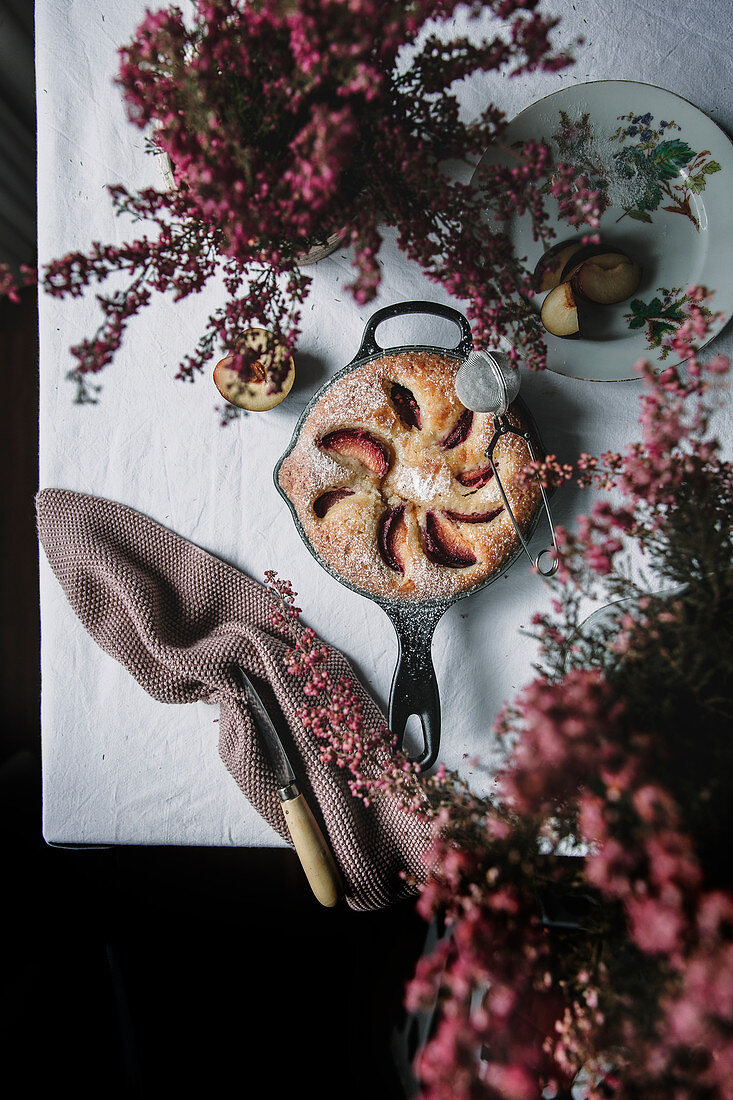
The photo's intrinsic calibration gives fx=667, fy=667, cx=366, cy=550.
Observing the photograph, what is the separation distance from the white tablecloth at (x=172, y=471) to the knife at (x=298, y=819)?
0.27 ft

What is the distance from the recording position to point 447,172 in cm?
86

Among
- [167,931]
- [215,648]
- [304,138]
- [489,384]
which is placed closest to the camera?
[304,138]

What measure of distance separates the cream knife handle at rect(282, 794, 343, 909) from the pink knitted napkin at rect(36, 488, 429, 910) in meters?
0.02

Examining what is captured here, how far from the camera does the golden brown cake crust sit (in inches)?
31.8

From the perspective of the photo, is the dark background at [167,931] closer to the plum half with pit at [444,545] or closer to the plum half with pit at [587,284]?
the plum half with pit at [444,545]

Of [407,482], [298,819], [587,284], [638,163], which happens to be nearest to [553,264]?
[587,284]

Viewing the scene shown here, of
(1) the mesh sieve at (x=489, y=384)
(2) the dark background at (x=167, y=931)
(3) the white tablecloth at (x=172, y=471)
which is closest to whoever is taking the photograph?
(1) the mesh sieve at (x=489, y=384)

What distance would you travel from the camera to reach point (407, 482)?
2.70 ft

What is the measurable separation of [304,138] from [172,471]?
53 cm

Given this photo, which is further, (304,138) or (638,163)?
(638,163)

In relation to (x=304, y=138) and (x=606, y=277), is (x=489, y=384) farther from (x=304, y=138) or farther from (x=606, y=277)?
(x=304, y=138)

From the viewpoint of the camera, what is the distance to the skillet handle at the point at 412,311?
0.81 m

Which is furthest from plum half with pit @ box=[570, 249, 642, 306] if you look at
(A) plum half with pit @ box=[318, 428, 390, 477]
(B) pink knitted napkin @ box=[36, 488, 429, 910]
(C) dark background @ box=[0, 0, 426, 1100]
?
(C) dark background @ box=[0, 0, 426, 1100]

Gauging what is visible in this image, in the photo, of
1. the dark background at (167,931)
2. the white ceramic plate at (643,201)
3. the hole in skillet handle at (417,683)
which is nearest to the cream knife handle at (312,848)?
the hole in skillet handle at (417,683)
